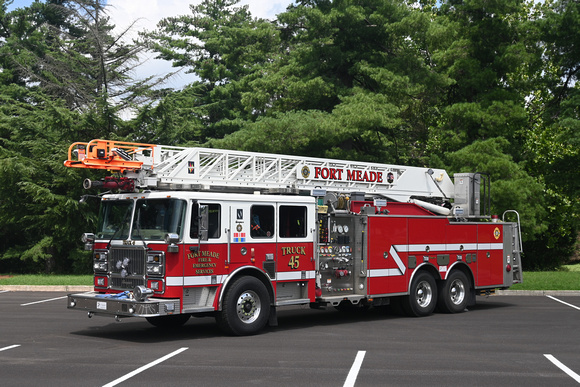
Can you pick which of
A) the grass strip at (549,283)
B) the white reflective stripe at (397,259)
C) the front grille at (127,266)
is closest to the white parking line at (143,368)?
the front grille at (127,266)

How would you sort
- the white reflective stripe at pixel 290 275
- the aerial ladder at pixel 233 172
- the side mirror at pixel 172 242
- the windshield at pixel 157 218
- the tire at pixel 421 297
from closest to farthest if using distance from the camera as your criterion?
the side mirror at pixel 172 242 → the windshield at pixel 157 218 → the aerial ladder at pixel 233 172 → the white reflective stripe at pixel 290 275 → the tire at pixel 421 297

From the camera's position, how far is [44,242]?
27.8 meters

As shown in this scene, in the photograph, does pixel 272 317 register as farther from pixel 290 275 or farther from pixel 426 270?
pixel 426 270

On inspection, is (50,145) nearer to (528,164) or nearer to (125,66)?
(125,66)

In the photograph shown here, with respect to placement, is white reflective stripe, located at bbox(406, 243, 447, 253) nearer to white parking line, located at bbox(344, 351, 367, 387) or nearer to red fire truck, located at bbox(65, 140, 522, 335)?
red fire truck, located at bbox(65, 140, 522, 335)

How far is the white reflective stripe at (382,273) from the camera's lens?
553 inches

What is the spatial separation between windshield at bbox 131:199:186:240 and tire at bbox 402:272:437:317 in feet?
19.6

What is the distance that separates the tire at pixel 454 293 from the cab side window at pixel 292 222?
4.39 meters

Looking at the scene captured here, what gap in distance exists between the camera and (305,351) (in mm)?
10445

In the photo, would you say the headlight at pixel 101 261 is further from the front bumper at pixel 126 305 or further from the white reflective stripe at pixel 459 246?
the white reflective stripe at pixel 459 246

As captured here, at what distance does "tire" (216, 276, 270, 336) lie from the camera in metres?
11.6

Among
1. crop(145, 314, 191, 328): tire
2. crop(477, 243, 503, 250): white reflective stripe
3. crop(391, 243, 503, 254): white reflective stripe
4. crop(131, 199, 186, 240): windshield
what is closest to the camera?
crop(131, 199, 186, 240): windshield

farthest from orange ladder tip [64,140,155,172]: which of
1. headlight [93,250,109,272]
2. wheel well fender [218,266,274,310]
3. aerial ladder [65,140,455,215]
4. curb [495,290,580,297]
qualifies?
curb [495,290,580,297]

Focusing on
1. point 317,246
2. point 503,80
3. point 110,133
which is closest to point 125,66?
point 110,133
